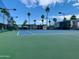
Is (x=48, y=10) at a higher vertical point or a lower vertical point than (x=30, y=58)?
higher

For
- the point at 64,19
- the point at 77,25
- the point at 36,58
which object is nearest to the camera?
the point at 36,58

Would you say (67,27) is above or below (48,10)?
below

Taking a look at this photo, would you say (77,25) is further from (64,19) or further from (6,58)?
(6,58)

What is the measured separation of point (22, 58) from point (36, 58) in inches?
24.6

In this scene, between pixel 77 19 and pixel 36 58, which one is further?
pixel 77 19

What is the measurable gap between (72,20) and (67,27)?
6116 mm

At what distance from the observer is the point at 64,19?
18275 centimetres

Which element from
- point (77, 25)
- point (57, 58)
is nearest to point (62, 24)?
point (77, 25)

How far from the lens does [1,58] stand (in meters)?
10.9

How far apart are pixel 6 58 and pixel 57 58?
7.25ft

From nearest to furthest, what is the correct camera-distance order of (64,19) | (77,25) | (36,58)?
(36,58) → (77,25) → (64,19)

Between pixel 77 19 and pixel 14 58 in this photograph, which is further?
pixel 77 19

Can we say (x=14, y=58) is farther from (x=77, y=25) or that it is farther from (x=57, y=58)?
(x=77, y=25)

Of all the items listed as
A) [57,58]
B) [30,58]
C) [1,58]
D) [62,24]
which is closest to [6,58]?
[1,58]
